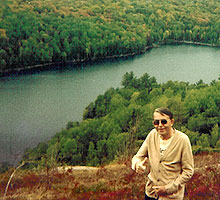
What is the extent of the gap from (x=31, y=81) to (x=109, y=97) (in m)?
13.2

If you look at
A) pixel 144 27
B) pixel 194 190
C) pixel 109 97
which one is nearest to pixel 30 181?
pixel 194 190

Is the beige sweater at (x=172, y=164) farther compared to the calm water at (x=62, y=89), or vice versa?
the calm water at (x=62, y=89)

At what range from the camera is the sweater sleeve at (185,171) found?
281 cm

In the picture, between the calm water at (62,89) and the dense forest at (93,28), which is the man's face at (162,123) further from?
the dense forest at (93,28)

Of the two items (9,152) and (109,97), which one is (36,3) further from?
(9,152)

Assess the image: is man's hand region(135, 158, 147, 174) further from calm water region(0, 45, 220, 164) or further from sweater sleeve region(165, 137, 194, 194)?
calm water region(0, 45, 220, 164)

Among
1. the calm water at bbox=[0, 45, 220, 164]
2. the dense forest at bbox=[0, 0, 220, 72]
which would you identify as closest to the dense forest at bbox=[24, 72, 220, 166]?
the calm water at bbox=[0, 45, 220, 164]

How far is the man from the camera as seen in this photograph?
9.25 feet

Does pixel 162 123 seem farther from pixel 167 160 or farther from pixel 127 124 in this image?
pixel 127 124

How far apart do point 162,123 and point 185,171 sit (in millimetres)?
465

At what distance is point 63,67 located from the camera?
187 feet

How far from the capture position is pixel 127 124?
31812mm

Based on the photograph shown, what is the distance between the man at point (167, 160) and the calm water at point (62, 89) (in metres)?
24.6

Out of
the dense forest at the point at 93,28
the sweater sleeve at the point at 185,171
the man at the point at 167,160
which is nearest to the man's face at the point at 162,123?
the man at the point at 167,160
